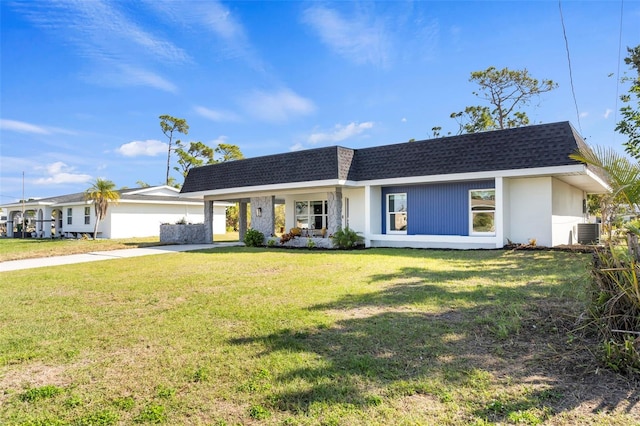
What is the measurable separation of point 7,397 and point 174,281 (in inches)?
213

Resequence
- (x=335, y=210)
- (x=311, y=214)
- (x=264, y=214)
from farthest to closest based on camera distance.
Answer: (x=264, y=214) < (x=311, y=214) < (x=335, y=210)

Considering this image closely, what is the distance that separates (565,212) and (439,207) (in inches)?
223

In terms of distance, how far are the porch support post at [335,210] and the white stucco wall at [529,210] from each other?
6.86m

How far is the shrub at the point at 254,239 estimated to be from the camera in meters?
19.3

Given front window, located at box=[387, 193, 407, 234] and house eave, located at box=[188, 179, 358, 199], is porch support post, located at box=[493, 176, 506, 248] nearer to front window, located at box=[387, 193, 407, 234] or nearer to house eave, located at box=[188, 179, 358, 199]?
front window, located at box=[387, 193, 407, 234]

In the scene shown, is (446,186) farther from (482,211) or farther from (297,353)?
(297,353)

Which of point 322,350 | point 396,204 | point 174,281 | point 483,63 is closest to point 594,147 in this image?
point 322,350

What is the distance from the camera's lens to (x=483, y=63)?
30.2m

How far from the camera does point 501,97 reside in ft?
104

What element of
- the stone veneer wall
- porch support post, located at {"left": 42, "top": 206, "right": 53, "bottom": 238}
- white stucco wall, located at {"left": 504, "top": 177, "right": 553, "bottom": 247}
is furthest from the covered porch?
porch support post, located at {"left": 42, "top": 206, "right": 53, "bottom": 238}

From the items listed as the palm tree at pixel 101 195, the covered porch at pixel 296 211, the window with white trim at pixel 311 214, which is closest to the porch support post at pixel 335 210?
the covered porch at pixel 296 211

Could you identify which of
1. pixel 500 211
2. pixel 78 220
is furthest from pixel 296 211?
pixel 78 220

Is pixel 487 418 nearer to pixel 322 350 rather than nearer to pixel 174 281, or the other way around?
pixel 322 350

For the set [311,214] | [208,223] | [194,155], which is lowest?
[208,223]
